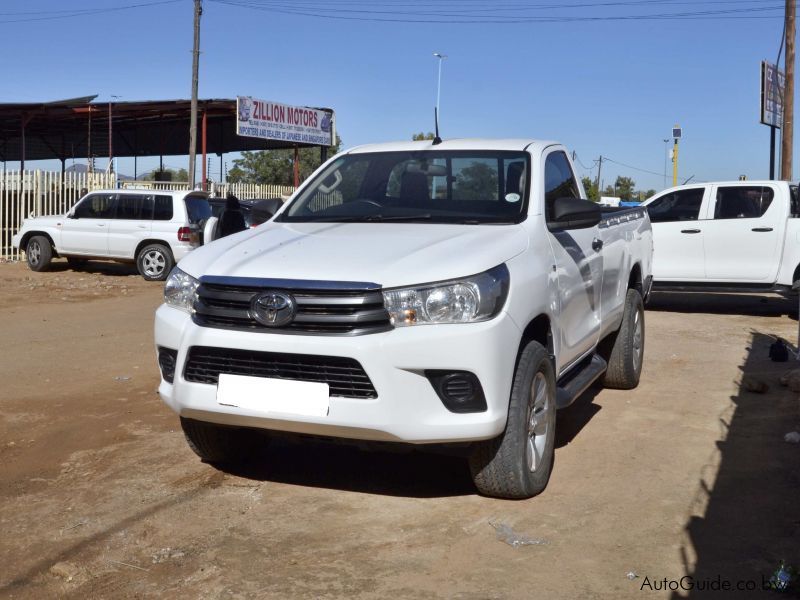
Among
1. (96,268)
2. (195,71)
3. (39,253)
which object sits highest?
(195,71)

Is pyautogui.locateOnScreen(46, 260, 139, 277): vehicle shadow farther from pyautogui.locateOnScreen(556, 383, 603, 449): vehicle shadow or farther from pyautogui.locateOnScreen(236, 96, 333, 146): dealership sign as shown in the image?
pyautogui.locateOnScreen(556, 383, 603, 449): vehicle shadow

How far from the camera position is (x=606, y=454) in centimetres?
549

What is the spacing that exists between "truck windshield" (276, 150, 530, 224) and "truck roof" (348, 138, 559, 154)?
0.23 ft

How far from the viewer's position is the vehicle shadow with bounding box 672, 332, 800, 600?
3701 mm

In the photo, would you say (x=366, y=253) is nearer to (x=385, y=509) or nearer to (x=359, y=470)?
(x=385, y=509)

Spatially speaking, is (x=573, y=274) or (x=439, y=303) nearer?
(x=439, y=303)

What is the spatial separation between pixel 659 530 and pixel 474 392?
109cm

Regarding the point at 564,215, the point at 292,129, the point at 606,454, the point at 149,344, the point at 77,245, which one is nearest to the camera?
the point at 564,215

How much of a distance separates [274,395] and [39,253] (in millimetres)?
15379

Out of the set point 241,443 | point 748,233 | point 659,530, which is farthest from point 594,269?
point 748,233

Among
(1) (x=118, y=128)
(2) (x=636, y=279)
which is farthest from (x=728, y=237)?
(1) (x=118, y=128)

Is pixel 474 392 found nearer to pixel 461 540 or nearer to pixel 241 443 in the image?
pixel 461 540

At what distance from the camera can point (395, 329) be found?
3965 mm

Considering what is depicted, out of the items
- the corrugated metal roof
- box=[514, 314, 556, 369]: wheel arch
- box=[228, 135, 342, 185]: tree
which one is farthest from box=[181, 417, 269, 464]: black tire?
box=[228, 135, 342, 185]: tree
